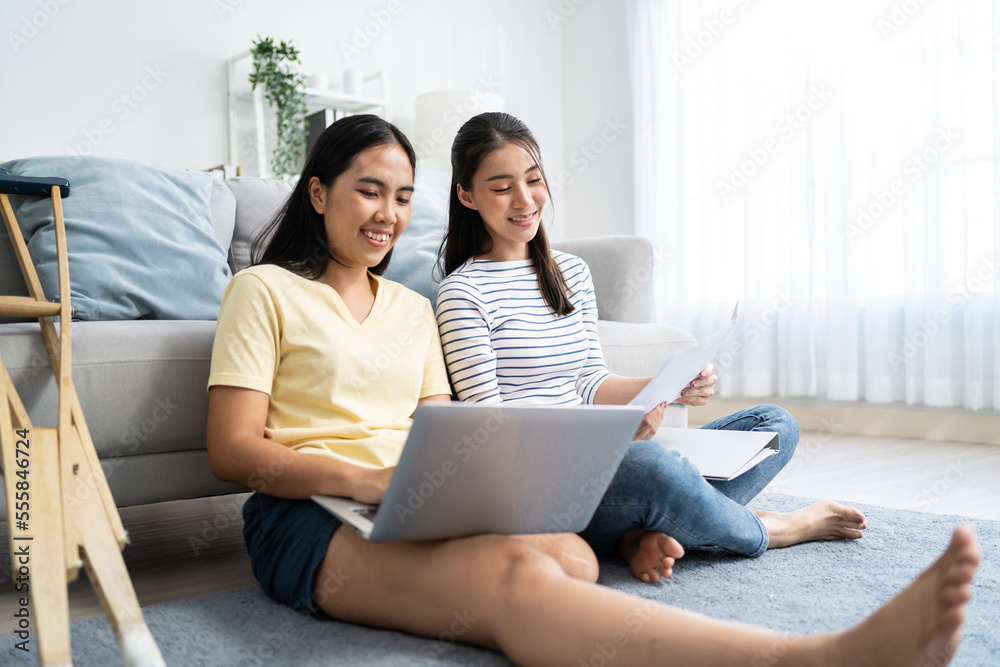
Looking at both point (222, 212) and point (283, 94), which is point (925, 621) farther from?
point (283, 94)

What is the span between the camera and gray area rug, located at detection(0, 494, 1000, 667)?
2.93 feet

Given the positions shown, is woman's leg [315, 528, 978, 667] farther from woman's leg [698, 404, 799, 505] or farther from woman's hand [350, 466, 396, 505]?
woman's leg [698, 404, 799, 505]

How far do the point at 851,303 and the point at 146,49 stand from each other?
275 centimetres

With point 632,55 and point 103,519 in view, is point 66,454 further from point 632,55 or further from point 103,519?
point 632,55

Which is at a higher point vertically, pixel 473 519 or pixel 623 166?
pixel 623 166

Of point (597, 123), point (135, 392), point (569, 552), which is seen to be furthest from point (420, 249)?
point (597, 123)

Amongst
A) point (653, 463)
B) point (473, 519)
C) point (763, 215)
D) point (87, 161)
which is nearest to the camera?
point (473, 519)

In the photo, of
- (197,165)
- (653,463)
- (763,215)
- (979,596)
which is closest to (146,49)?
(197,165)

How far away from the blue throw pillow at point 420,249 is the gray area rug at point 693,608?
76 cm

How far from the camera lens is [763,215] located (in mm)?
3260

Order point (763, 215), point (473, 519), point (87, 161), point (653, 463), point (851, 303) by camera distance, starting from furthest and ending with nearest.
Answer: point (763, 215) → point (851, 303) → point (87, 161) → point (653, 463) → point (473, 519)

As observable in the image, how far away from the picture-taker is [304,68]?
338 cm

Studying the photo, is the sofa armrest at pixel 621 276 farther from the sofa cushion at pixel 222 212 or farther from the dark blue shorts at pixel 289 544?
the dark blue shorts at pixel 289 544

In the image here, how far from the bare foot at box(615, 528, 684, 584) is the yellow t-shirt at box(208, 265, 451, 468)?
0.38 metres
